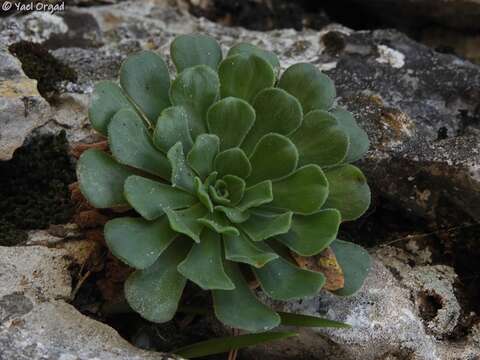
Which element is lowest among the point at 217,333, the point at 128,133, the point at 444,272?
the point at 217,333

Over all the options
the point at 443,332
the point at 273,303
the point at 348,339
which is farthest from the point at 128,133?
the point at 443,332

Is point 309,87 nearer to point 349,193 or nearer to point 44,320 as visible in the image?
point 349,193

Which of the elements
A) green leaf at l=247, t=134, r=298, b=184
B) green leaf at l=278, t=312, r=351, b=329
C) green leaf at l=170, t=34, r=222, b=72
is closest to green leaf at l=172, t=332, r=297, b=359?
green leaf at l=278, t=312, r=351, b=329

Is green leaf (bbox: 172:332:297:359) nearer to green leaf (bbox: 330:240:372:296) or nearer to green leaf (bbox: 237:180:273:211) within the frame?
green leaf (bbox: 330:240:372:296)

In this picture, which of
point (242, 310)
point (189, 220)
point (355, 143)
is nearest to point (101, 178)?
point (189, 220)

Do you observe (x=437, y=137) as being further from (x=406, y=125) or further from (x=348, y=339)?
(x=348, y=339)

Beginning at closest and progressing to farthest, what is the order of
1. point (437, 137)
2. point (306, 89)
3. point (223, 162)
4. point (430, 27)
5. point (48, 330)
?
point (48, 330) < point (223, 162) < point (306, 89) < point (437, 137) < point (430, 27)

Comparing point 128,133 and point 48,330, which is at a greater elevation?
point 128,133
